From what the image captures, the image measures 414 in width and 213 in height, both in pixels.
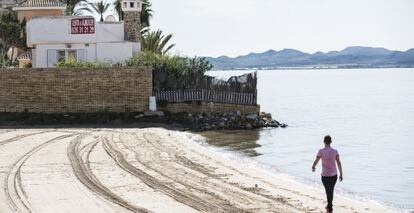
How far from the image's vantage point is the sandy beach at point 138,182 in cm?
1570

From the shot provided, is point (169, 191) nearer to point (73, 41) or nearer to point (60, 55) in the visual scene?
point (73, 41)

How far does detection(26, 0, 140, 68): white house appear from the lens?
4341 centimetres

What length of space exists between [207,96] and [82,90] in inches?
265

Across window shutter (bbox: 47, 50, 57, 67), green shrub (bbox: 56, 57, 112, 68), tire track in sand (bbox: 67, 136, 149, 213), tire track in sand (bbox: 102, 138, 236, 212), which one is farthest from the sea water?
window shutter (bbox: 47, 50, 57, 67)

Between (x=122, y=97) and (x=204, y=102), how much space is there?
178 inches

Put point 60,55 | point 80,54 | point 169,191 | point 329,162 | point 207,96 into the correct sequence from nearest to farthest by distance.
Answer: point 329,162 < point 169,191 < point 207,96 < point 80,54 < point 60,55

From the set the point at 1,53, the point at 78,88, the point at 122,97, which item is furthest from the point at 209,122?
the point at 1,53

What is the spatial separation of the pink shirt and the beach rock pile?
23.2m

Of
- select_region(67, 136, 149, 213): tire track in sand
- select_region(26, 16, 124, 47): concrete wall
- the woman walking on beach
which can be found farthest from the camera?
select_region(26, 16, 124, 47): concrete wall

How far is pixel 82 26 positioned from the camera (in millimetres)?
43469

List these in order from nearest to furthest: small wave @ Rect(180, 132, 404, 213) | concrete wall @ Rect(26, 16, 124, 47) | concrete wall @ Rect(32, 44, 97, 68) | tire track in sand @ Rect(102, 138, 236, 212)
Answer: tire track in sand @ Rect(102, 138, 236, 212) → small wave @ Rect(180, 132, 404, 213) → concrete wall @ Rect(26, 16, 124, 47) → concrete wall @ Rect(32, 44, 97, 68)

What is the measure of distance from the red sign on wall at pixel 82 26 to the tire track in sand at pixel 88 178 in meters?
16.8

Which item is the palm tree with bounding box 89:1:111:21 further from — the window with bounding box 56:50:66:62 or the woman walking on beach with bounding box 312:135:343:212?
the woman walking on beach with bounding box 312:135:343:212

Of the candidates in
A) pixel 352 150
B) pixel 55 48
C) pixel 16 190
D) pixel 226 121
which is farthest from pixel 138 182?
pixel 55 48
